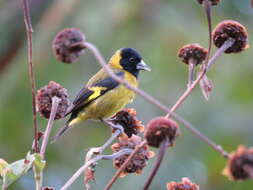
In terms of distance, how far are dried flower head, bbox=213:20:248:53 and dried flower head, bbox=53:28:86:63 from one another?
0.59m

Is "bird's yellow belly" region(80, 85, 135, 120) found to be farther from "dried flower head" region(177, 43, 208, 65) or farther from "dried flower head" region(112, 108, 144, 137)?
"dried flower head" region(177, 43, 208, 65)

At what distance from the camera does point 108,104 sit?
4582 millimetres

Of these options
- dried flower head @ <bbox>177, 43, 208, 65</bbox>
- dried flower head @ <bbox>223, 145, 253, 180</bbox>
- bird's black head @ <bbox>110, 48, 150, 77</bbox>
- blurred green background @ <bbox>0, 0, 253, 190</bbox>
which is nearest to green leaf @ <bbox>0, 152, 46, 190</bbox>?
dried flower head @ <bbox>223, 145, 253, 180</bbox>

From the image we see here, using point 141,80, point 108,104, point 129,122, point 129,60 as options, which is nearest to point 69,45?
point 129,122

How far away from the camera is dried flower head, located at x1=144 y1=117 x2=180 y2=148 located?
65.7 inches

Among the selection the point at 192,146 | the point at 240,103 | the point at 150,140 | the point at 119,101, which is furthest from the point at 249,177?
the point at 240,103

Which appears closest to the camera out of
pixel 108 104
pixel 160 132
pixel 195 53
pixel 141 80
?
pixel 160 132

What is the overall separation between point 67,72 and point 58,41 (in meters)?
3.24

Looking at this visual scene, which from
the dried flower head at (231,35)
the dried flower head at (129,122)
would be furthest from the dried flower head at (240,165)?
the dried flower head at (129,122)

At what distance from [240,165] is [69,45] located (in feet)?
2.79

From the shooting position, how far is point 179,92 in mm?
5656

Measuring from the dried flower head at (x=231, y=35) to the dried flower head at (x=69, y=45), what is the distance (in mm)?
590

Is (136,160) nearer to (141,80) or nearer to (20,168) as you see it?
(20,168)

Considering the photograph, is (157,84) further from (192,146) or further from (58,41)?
(58,41)
